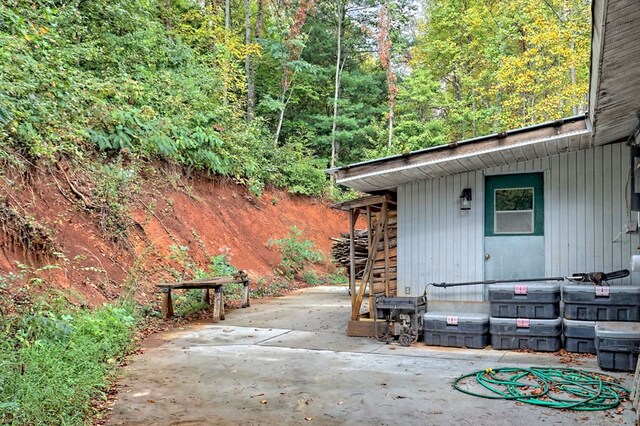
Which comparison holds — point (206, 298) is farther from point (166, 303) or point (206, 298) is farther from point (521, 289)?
point (521, 289)

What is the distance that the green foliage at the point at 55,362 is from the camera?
3537 mm

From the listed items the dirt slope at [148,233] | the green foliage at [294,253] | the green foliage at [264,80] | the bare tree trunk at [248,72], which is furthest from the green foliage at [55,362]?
the bare tree trunk at [248,72]

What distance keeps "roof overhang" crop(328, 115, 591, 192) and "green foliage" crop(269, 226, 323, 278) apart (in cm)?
776

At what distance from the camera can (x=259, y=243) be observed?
14.5 metres

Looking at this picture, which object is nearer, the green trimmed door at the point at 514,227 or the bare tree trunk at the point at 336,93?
the green trimmed door at the point at 514,227

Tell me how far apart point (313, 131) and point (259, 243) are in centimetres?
805

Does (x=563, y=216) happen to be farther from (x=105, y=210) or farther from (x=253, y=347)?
(x=105, y=210)

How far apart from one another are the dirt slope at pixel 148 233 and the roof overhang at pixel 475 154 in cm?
454

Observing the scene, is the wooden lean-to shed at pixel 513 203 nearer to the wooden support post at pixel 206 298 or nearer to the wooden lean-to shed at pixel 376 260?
the wooden lean-to shed at pixel 376 260

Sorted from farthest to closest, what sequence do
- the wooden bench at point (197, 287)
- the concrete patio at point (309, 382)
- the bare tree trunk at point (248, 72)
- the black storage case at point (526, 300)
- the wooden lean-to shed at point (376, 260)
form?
the bare tree trunk at point (248, 72) < the wooden bench at point (197, 287) < the wooden lean-to shed at point (376, 260) < the black storage case at point (526, 300) < the concrete patio at point (309, 382)

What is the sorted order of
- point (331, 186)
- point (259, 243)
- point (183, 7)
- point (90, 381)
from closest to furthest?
point (90, 381)
point (259, 243)
point (183, 7)
point (331, 186)

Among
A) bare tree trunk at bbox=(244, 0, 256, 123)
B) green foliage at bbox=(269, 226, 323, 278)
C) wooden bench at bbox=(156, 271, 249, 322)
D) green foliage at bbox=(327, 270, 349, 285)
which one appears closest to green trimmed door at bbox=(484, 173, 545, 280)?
wooden bench at bbox=(156, 271, 249, 322)

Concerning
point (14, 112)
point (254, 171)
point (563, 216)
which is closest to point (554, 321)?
point (563, 216)

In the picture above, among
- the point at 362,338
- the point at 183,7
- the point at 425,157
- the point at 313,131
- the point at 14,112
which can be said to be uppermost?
the point at 183,7
